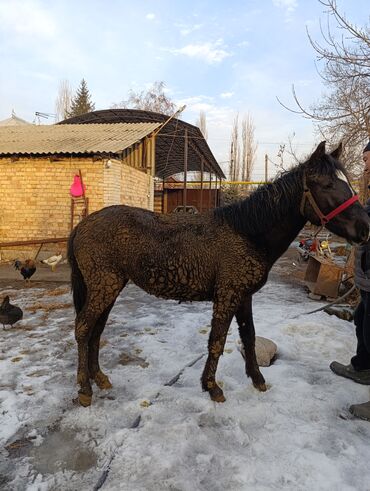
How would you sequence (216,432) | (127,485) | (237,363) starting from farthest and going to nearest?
(237,363), (216,432), (127,485)

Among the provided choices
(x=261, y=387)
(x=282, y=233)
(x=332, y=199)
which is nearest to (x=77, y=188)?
(x=282, y=233)

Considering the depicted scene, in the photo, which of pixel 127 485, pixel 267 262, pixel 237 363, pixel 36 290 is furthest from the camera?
pixel 36 290

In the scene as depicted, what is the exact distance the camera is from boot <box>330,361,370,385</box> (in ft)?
10.2

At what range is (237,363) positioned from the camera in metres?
3.48

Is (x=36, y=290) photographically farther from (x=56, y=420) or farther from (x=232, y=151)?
(x=232, y=151)

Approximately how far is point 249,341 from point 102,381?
1419mm

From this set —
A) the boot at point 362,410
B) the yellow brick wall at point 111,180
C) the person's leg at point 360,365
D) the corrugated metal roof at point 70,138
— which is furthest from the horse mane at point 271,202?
the yellow brick wall at point 111,180

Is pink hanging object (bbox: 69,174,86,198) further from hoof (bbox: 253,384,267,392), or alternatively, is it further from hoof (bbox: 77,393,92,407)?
hoof (bbox: 253,384,267,392)

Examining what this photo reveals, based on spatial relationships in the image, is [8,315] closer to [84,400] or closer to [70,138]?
[84,400]

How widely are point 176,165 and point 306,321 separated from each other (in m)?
19.8

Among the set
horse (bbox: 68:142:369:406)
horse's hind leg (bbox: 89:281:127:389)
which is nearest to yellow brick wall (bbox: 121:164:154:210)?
horse's hind leg (bbox: 89:281:127:389)

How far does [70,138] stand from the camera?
12.5 meters

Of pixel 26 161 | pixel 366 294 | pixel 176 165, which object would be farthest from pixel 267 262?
pixel 176 165

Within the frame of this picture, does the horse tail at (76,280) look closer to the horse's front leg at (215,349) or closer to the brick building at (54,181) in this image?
the horse's front leg at (215,349)
